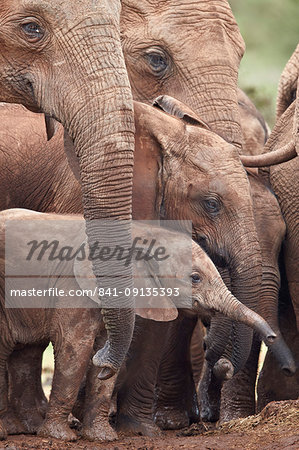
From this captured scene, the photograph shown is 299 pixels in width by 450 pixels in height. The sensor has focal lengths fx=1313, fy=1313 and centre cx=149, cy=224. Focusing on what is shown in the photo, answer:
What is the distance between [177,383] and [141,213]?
3.76 feet

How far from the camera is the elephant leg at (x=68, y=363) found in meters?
6.04

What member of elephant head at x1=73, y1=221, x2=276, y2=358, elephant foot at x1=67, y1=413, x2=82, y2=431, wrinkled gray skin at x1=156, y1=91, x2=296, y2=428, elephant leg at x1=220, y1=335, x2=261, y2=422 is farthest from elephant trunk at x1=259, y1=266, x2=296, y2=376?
elephant foot at x1=67, y1=413, x2=82, y2=431

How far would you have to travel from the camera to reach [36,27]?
5664mm

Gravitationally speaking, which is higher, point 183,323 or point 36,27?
point 36,27

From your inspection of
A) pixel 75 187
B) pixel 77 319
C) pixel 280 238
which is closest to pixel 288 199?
pixel 280 238

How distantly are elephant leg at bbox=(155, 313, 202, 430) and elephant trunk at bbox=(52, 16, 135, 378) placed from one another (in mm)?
1581

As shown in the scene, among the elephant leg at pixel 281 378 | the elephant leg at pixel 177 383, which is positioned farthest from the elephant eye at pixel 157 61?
the elephant leg at pixel 281 378

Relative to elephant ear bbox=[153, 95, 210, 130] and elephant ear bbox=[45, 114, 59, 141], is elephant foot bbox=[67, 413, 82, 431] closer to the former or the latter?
elephant ear bbox=[45, 114, 59, 141]

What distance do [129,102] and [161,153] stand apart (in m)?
1.26

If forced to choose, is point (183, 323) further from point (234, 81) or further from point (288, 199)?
point (234, 81)

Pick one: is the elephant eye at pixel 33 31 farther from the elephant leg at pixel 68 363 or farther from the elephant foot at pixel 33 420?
the elephant foot at pixel 33 420

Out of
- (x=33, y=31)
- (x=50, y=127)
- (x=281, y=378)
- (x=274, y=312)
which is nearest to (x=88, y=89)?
(x=33, y=31)

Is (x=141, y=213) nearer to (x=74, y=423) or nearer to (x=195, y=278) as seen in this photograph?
(x=195, y=278)

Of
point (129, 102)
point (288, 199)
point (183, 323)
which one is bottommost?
point (183, 323)
